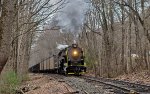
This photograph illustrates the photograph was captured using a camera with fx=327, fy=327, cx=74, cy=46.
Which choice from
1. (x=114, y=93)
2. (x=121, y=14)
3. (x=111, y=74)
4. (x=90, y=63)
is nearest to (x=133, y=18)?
(x=121, y=14)

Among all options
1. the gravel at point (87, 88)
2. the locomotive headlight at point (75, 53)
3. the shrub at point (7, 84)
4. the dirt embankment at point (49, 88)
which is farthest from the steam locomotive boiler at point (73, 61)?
the shrub at point (7, 84)

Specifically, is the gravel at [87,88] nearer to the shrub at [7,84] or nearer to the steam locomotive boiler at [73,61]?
the shrub at [7,84]

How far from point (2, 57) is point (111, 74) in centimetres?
2825

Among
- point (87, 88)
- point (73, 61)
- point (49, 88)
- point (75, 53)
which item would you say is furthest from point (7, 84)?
point (75, 53)

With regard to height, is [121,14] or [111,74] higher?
[121,14]

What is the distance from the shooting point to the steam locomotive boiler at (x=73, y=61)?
3631 cm

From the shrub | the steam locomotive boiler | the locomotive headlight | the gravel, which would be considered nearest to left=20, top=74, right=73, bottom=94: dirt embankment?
the gravel

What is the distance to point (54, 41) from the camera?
100 m

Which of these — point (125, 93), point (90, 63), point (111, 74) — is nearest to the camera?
point (125, 93)

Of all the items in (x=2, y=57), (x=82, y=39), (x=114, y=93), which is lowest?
(x=114, y=93)

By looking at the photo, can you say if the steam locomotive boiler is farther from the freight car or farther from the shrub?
the shrub

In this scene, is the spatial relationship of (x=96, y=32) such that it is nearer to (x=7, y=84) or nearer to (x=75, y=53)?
(x=75, y=53)

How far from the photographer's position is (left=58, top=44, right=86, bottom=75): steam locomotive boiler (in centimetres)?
3631

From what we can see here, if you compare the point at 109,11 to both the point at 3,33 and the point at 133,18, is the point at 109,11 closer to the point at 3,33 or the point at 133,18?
the point at 133,18
